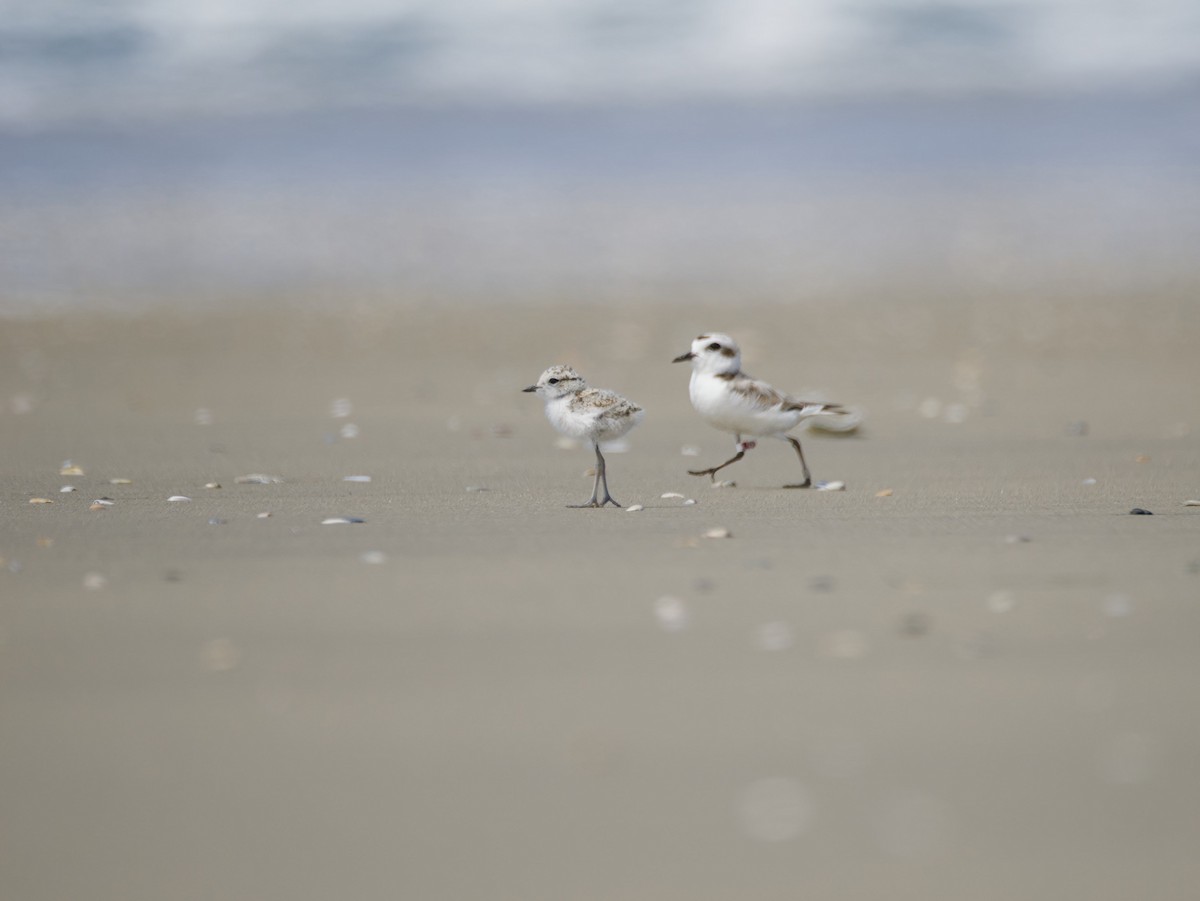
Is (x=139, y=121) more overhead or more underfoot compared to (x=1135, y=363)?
more overhead

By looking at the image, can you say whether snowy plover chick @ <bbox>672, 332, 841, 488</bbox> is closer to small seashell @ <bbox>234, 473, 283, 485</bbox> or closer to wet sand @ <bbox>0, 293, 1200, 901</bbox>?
wet sand @ <bbox>0, 293, 1200, 901</bbox>

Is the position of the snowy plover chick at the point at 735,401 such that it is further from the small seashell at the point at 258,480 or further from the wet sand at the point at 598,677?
the small seashell at the point at 258,480

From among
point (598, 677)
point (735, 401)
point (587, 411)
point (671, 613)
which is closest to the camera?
point (598, 677)

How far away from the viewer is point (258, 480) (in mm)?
7691

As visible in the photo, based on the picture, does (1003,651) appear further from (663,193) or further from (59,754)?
(663,193)

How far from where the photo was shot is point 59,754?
11.7ft

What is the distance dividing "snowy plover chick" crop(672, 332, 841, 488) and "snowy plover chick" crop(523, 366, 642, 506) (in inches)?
21.8

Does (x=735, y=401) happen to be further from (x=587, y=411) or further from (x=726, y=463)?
(x=587, y=411)

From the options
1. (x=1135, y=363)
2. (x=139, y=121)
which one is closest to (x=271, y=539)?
(x=1135, y=363)

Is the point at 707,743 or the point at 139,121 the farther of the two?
the point at 139,121

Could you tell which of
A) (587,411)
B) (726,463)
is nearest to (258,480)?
(587,411)

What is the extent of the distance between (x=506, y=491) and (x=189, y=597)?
8.83 feet

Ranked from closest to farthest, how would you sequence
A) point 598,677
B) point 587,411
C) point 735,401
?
point 598,677
point 587,411
point 735,401

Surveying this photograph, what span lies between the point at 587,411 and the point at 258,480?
1755mm
